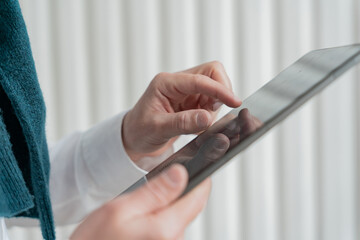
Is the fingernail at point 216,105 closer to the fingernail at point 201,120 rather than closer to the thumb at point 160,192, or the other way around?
the fingernail at point 201,120

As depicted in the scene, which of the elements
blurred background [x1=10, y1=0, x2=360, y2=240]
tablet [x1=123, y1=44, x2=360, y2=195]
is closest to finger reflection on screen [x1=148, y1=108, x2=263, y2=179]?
tablet [x1=123, y1=44, x2=360, y2=195]

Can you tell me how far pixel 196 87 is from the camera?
47 centimetres

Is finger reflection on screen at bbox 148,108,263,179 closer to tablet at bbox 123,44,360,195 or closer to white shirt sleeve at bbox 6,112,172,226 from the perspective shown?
tablet at bbox 123,44,360,195

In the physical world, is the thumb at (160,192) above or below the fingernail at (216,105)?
above

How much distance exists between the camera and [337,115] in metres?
0.93

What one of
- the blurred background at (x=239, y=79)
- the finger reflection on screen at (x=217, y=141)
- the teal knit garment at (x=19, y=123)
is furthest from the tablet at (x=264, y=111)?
the blurred background at (x=239, y=79)

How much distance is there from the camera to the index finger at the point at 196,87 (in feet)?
1.48

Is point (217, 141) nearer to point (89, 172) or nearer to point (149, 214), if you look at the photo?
point (149, 214)

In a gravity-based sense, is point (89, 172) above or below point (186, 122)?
below

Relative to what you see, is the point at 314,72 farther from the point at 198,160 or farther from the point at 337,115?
the point at 337,115

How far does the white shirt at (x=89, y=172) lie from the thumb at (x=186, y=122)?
93 millimetres

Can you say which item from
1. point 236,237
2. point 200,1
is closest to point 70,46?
point 200,1

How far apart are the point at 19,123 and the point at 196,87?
0.20 m

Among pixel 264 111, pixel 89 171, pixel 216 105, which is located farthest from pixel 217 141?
pixel 89 171
